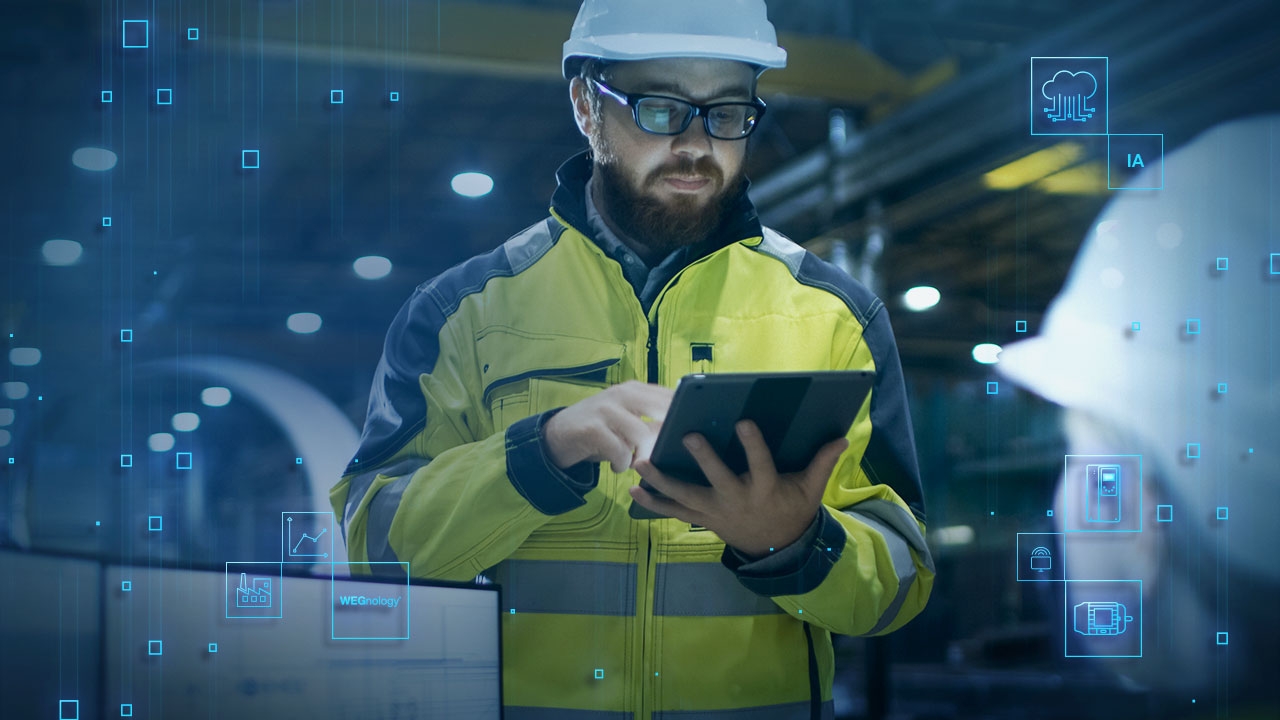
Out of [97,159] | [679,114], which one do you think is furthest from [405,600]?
[97,159]

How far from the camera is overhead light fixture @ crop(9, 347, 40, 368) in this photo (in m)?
2.11

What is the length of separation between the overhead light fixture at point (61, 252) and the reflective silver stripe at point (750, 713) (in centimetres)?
149

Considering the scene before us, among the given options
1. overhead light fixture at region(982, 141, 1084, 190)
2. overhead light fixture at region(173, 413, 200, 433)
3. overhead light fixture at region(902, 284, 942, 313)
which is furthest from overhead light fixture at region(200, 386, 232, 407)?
overhead light fixture at region(982, 141, 1084, 190)

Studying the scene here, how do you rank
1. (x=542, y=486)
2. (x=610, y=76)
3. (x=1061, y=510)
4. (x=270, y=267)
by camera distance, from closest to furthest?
(x=542, y=486) < (x=610, y=76) < (x=270, y=267) < (x=1061, y=510)

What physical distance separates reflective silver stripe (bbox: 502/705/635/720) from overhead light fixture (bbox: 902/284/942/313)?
104cm

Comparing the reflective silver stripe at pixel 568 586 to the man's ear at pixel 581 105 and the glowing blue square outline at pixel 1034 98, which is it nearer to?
the man's ear at pixel 581 105

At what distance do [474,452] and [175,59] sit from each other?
3.55 feet

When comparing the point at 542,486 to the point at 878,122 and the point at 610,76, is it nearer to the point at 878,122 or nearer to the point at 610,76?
the point at 610,76

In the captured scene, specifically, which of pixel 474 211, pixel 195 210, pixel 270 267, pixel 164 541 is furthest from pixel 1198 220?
pixel 164 541

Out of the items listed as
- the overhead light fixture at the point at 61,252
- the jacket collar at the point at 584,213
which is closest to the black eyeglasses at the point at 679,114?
the jacket collar at the point at 584,213

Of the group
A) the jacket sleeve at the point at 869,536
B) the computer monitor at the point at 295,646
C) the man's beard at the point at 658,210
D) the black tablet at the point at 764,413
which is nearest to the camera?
the black tablet at the point at 764,413

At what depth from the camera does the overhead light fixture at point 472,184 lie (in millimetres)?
2111

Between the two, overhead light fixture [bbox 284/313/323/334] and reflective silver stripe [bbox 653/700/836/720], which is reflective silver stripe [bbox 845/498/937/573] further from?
overhead light fixture [bbox 284/313/323/334]

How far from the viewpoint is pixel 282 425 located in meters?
2.03
